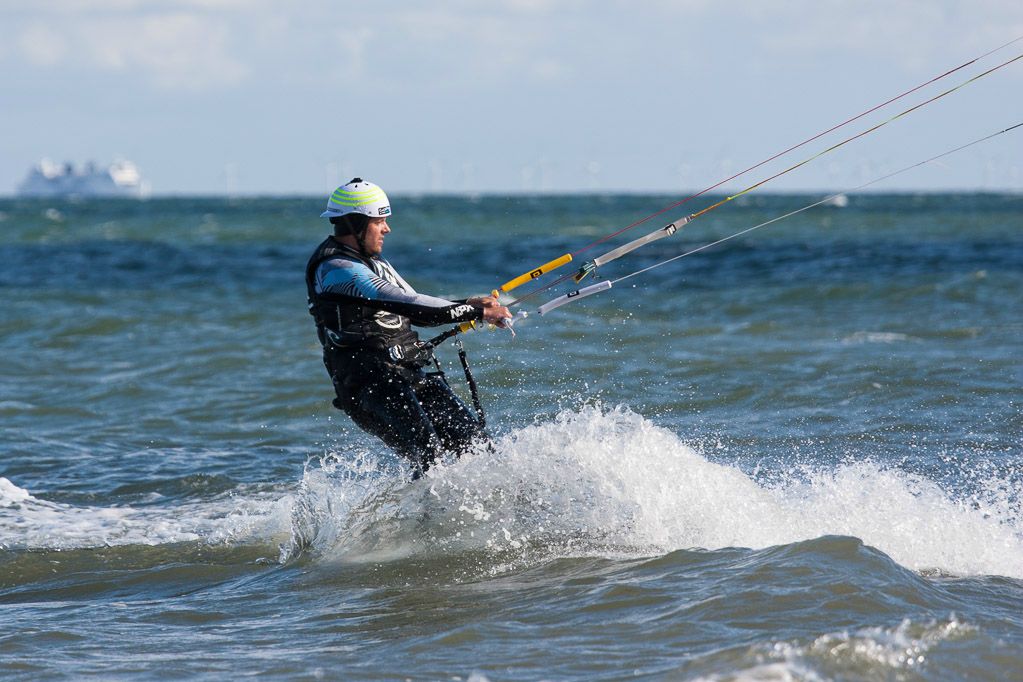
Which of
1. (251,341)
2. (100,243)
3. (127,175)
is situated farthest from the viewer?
(127,175)

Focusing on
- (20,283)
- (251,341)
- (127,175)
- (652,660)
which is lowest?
(652,660)

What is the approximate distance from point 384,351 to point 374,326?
153 millimetres

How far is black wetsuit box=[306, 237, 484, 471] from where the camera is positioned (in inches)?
276

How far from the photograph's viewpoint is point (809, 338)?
54.4 feet

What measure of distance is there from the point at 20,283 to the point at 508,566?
23.2 m

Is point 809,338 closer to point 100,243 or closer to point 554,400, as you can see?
point 554,400

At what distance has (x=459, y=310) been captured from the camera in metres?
7.04

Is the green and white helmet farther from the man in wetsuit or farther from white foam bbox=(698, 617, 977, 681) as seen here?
white foam bbox=(698, 617, 977, 681)

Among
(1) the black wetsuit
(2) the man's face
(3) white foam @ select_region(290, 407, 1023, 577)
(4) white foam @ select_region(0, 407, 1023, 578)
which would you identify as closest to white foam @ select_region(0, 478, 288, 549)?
→ (4) white foam @ select_region(0, 407, 1023, 578)

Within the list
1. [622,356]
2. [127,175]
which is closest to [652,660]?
[622,356]

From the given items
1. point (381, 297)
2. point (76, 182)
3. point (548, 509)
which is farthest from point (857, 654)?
point (76, 182)

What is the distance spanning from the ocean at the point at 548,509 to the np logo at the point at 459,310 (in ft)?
2.84

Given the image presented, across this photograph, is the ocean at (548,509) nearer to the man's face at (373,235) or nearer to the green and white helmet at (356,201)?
the man's face at (373,235)

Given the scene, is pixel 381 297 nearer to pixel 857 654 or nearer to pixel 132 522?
pixel 132 522
